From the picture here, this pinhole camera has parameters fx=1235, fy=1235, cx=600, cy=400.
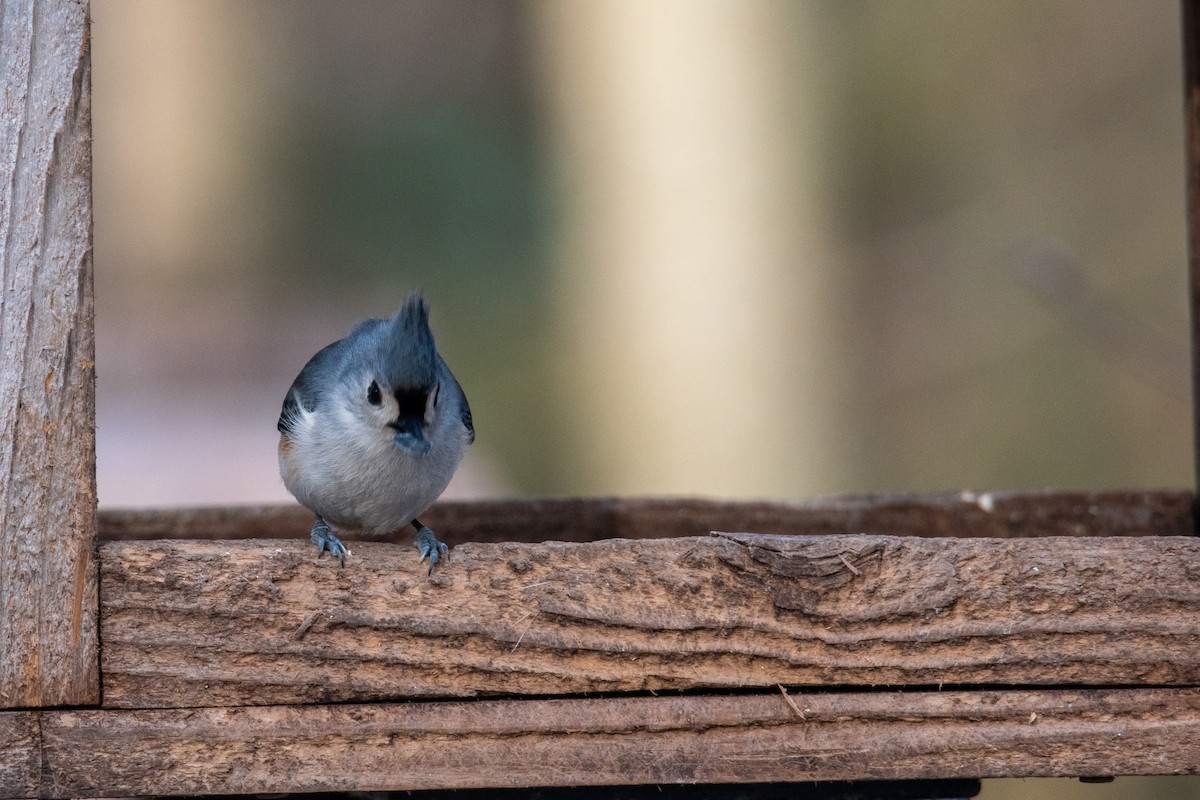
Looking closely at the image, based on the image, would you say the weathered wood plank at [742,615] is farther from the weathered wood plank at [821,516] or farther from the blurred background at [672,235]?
the blurred background at [672,235]

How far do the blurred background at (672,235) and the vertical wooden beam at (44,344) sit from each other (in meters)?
2.50

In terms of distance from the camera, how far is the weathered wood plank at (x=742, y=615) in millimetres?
1652

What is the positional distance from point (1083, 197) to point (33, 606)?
17.7ft

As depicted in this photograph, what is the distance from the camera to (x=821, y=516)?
2.61 m

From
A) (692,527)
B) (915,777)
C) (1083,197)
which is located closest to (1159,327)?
(1083,197)

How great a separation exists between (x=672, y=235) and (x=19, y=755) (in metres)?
3.69

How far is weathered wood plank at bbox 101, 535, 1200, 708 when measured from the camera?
165cm

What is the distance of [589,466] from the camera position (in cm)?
596

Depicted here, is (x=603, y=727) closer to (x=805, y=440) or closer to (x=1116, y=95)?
(x=805, y=440)

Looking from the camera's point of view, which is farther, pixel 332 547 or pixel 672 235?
pixel 672 235

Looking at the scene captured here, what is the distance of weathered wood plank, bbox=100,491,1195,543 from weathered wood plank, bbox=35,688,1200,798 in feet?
2.97

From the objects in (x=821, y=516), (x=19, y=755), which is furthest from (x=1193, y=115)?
(x=19, y=755)

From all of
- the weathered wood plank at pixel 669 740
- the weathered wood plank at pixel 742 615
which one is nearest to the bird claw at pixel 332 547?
the weathered wood plank at pixel 742 615

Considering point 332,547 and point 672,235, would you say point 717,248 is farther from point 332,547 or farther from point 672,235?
point 332,547
